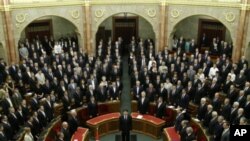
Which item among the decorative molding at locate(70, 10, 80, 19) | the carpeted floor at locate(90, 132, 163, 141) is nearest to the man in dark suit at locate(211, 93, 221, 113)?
the carpeted floor at locate(90, 132, 163, 141)

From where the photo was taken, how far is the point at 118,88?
1404 centimetres

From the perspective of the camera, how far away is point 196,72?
49.8 ft

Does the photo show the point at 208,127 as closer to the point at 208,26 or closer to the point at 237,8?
the point at 237,8

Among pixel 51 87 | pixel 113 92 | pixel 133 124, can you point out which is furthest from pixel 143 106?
pixel 51 87

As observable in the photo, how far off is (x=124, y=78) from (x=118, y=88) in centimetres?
349

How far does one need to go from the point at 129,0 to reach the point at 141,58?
347 centimetres

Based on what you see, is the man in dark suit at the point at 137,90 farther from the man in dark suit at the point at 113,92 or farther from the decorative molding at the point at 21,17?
the decorative molding at the point at 21,17

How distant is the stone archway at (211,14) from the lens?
54.6ft

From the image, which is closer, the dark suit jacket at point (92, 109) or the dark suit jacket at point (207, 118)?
the dark suit jacket at point (207, 118)

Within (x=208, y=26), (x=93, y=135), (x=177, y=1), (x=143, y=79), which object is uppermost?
(x=177, y=1)

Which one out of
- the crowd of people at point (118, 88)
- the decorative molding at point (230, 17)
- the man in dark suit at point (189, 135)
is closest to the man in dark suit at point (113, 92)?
the crowd of people at point (118, 88)

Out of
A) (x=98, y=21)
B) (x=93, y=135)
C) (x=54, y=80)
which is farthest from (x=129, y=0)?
(x=93, y=135)

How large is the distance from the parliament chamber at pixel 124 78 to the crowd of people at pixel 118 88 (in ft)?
0.13

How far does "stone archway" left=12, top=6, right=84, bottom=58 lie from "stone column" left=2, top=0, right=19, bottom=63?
218mm
